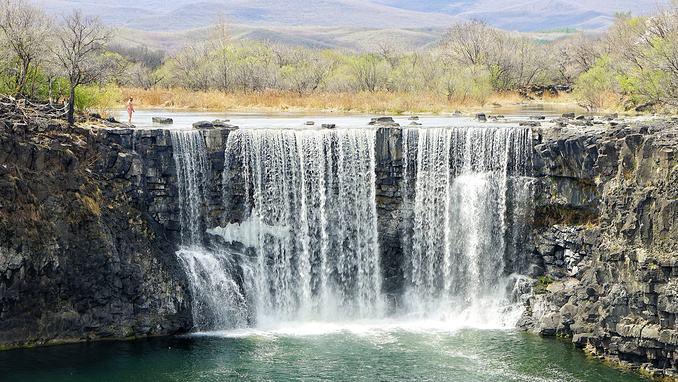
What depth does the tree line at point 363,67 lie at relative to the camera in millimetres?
48094

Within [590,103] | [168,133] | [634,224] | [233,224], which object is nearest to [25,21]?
[168,133]

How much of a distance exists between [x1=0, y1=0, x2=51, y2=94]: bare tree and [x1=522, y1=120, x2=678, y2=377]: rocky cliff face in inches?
919

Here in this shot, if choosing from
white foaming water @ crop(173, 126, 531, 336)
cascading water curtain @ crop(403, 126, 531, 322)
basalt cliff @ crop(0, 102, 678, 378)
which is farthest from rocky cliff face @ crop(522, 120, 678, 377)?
cascading water curtain @ crop(403, 126, 531, 322)

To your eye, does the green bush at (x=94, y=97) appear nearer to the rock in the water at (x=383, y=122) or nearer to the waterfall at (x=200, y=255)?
the waterfall at (x=200, y=255)

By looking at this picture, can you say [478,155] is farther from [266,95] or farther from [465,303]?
[266,95]

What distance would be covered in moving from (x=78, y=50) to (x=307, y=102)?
26.3 meters

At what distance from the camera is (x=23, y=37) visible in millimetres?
46812

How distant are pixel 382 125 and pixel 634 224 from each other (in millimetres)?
14677

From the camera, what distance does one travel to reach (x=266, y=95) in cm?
7206

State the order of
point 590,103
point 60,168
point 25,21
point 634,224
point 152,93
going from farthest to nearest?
1. point 152,93
2. point 590,103
3. point 25,21
4. point 60,168
5. point 634,224

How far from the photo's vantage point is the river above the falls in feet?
118

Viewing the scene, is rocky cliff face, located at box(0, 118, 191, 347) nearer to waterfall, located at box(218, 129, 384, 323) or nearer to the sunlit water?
waterfall, located at box(218, 129, 384, 323)

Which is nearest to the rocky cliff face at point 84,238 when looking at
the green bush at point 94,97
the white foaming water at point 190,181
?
the white foaming water at point 190,181

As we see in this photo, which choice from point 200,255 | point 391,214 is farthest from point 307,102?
point 200,255
